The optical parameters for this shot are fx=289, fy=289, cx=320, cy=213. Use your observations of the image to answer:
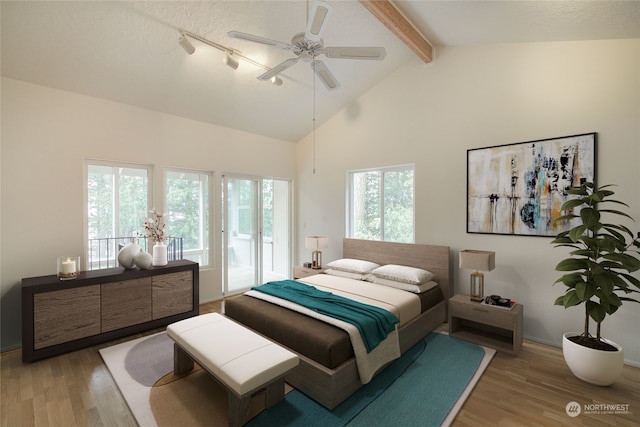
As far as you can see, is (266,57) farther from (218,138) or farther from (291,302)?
(291,302)

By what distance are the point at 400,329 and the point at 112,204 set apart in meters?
3.74

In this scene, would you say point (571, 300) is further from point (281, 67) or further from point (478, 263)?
point (281, 67)

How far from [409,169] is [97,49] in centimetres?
389

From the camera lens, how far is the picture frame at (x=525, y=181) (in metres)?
2.91

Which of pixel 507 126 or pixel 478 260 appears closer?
pixel 478 260

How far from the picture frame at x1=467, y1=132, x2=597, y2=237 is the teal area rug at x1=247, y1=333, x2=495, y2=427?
147cm

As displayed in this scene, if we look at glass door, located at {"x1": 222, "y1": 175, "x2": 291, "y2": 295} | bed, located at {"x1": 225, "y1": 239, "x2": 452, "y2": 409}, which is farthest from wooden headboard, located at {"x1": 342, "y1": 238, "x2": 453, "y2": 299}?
glass door, located at {"x1": 222, "y1": 175, "x2": 291, "y2": 295}

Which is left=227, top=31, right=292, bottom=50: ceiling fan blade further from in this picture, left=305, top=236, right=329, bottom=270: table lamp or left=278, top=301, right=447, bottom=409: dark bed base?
left=305, top=236, right=329, bottom=270: table lamp

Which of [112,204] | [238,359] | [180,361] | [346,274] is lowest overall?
[180,361]

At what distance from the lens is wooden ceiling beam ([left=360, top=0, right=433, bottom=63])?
8.82 ft

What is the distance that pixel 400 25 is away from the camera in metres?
3.07

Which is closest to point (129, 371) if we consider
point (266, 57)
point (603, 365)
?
point (266, 57)

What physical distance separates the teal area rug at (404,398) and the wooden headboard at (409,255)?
3.39 ft

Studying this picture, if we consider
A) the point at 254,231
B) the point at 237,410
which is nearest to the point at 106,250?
the point at 254,231
